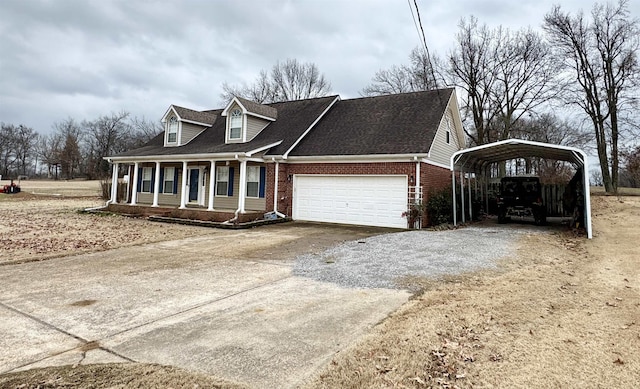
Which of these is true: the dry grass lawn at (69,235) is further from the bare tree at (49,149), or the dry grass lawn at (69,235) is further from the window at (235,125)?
the bare tree at (49,149)

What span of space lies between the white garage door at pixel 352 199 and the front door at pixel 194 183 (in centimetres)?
594

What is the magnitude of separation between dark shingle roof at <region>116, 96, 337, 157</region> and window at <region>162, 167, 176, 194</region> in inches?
43.1

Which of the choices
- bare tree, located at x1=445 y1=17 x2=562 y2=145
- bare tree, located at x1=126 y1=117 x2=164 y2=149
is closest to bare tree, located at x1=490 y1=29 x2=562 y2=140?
bare tree, located at x1=445 y1=17 x2=562 y2=145

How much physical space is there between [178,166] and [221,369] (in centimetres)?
1771

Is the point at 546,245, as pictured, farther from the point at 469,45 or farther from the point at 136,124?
the point at 136,124

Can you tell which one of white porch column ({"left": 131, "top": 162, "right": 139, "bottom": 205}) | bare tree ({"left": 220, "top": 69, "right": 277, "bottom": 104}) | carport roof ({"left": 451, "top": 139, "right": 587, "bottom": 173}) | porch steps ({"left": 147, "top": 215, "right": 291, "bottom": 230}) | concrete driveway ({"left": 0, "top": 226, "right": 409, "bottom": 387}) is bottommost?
concrete driveway ({"left": 0, "top": 226, "right": 409, "bottom": 387})

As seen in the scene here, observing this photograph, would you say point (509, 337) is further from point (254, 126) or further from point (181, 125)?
point (181, 125)

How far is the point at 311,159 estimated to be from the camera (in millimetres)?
15250

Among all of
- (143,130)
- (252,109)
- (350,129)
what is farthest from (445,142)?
(143,130)

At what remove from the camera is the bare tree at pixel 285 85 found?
130 ft

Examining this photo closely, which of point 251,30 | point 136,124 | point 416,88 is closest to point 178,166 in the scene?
point 251,30

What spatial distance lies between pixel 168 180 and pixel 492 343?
19.2 m

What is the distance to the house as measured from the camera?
13.9 m

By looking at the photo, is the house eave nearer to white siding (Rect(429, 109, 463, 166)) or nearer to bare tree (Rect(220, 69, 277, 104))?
white siding (Rect(429, 109, 463, 166))
